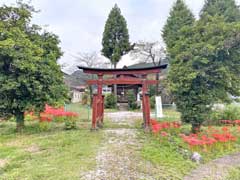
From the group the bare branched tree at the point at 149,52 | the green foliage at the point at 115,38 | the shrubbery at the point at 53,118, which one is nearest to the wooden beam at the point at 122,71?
the shrubbery at the point at 53,118

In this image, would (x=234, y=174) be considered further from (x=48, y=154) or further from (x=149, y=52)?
(x=149, y=52)

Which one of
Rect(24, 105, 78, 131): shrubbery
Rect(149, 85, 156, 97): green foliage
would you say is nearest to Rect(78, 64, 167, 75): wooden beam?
Rect(24, 105, 78, 131): shrubbery

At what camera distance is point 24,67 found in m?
8.23

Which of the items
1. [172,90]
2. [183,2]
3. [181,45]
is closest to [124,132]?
[172,90]

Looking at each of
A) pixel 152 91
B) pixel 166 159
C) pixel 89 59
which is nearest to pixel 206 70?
pixel 166 159

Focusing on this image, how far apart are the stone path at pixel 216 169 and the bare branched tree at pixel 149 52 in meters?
15.9

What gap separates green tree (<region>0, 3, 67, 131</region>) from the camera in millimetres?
8352

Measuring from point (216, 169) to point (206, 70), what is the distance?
12.4 ft

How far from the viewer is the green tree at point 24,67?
8352 millimetres

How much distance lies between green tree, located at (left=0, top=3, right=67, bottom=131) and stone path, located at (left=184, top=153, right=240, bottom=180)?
17.8ft

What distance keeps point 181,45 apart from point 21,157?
6.42 meters

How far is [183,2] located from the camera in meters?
20.9

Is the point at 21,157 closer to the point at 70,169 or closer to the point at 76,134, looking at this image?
the point at 70,169

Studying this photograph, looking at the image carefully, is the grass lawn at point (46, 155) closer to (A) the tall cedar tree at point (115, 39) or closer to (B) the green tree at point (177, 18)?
(B) the green tree at point (177, 18)
